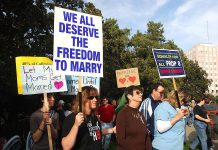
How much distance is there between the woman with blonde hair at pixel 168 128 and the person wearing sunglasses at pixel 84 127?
141cm

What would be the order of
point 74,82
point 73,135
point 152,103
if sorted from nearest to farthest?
point 73,135 → point 152,103 → point 74,82

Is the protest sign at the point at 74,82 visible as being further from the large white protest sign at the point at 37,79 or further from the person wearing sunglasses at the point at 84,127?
the person wearing sunglasses at the point at 84,127

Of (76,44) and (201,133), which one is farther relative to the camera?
(201,133)

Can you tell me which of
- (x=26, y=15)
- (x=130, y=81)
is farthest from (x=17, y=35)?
(x=130, y=81)

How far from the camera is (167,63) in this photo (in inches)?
302

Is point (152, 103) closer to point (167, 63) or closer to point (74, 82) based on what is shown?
point (167, 63)

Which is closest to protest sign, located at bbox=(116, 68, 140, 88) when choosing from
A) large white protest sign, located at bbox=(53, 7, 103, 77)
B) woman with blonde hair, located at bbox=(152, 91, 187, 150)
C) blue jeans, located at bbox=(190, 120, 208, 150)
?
blue jeans, located at bbox=(190, 120, 208, 150)

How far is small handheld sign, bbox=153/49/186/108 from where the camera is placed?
748cm

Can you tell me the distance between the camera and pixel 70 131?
400 centimetres

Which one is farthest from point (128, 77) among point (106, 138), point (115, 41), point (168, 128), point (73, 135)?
point (115, 41)

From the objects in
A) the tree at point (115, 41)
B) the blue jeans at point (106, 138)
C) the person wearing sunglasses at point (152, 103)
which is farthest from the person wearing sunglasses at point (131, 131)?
the tree at point (115, 41)

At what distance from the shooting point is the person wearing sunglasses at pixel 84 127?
3973 millimetres

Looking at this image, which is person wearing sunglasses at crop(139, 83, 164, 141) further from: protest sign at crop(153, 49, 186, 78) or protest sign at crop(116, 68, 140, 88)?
protest sign at crop(116, 68, 140, 88)

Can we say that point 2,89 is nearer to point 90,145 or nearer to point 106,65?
point 90,145
